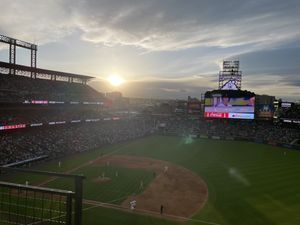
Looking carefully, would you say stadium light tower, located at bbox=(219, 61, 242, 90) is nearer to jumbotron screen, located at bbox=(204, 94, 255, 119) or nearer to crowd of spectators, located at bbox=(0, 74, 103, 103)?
jumbotron screen, located at bbox=(204, 94, 255, 119)

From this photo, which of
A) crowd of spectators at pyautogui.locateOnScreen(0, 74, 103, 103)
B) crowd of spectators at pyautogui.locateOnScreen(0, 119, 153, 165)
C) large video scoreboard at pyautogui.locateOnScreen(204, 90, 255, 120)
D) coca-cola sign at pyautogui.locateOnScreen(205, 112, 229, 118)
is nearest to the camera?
crowd of spectators at pyautogui.locateOnScreen(0, 119, 153, 165)

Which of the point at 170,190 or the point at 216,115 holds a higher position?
the point at 216,115

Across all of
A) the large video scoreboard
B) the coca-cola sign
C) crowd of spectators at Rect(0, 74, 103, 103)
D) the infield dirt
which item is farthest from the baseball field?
crowd of spectators at Rect(0, 74, 103, 103)

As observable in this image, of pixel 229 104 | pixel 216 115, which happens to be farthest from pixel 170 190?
pixel 229 104

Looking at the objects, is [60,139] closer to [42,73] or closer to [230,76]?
[42,73]

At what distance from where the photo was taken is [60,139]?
5191 centimetres

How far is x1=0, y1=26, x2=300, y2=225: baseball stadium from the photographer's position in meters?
24.5

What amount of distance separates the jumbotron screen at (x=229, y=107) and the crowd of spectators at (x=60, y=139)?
18.4 meters

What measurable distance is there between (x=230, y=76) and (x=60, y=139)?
1950 inches

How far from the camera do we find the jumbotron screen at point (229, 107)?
64.8 metres

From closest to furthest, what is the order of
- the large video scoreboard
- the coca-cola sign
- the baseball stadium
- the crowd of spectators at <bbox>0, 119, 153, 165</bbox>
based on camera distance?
the baseball stadium < the crowd of spectators at <bbox>0, 119, 153, 165</bbox> < the large video scoreboard < the coca-cola sign

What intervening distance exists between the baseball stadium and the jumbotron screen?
0.23 meters

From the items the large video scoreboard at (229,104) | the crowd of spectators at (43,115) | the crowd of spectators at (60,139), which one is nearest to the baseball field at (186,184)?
the crowd of spectators at (60,139)

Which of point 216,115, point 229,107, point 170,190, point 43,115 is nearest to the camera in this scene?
point 170,190
